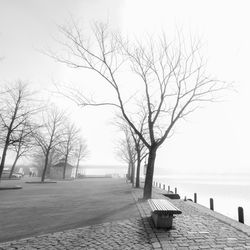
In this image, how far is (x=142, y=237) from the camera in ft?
18.8

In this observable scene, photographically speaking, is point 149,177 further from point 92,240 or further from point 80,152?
point 80,152

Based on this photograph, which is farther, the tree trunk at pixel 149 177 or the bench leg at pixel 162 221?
the tree trunk at pixel 149 177

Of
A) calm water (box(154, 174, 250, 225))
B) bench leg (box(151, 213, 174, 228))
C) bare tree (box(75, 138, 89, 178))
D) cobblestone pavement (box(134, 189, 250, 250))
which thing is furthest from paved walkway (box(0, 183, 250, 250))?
bare tree (box(75, 138, 89, 178))

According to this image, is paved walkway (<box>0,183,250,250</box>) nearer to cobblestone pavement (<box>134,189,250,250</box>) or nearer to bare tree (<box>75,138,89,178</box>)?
cobblestone pavement (<box>134,189,250,250</box>)

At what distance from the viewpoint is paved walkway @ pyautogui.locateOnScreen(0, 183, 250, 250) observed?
16.8 ft

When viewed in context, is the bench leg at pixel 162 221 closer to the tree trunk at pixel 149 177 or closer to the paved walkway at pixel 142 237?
the paved walkway at pixel 142 237

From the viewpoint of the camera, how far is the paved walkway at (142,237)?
16.8ft

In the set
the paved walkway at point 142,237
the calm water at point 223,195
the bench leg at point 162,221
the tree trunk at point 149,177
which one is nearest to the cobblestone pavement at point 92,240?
the paved walkway at point 142,237

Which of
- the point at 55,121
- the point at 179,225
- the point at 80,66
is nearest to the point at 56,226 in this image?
the point at 179,225

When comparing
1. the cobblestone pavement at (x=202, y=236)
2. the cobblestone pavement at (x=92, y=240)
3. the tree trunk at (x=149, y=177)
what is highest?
the tree trunk at (x=149, y=177)

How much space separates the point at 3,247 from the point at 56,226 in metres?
1.98

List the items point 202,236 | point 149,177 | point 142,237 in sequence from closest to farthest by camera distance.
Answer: point 142,237
point 202,236
point 149,177

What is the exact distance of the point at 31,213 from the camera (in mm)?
8867

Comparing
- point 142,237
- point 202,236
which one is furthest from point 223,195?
point 142,237
